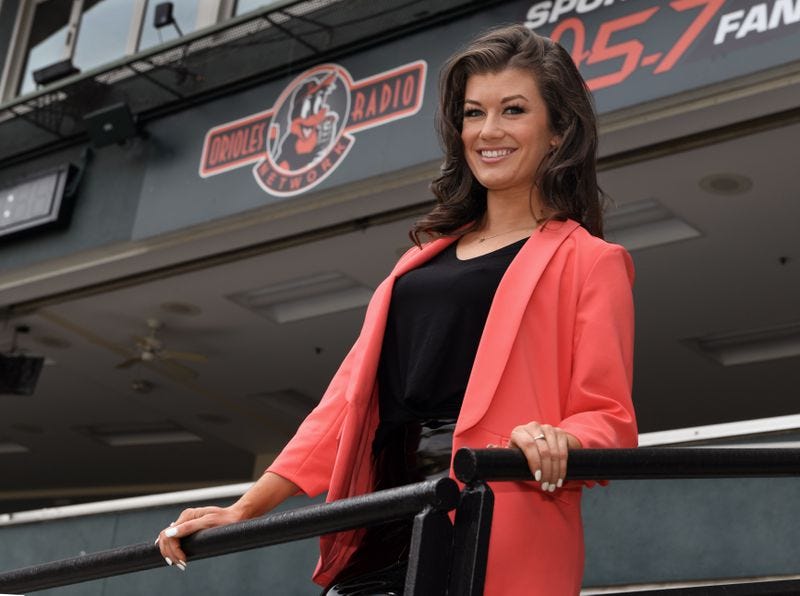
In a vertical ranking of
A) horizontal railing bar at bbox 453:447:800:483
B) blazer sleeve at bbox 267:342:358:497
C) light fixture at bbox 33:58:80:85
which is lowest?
horizontal railing bar at bbox 453:447:800:483

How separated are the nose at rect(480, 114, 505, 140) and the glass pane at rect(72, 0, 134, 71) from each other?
846cm

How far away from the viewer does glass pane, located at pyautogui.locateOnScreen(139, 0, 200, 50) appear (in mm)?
9531

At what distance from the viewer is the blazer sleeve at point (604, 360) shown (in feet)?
5.47

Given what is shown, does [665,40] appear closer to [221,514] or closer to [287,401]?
[221,514]

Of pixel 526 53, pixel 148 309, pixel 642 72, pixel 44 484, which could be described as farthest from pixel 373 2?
pixel 44 484

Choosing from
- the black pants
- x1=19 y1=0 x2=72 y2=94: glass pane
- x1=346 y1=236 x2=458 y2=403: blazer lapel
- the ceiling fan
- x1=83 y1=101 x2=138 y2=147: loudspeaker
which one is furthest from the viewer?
x1=19 y1=0 x2=72 y2=94: glass pane

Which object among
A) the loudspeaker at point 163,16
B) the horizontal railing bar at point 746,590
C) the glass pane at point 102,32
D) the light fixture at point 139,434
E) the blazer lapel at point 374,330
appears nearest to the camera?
the horizontal railing bar at point 746,590

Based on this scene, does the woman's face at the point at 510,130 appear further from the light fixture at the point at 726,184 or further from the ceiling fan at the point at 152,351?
the ceiling fan at the point at 152,351

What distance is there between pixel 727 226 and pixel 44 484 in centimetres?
1135

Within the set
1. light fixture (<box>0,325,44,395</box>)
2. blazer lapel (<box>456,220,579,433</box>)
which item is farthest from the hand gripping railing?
light fixture (<box>0,325,44,395</box>)

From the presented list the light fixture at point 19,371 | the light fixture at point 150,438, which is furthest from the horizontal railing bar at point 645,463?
the light fixture at point 150,438

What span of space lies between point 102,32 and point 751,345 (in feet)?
18.2

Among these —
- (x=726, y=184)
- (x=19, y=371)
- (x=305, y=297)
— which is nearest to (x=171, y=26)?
(x=305, y=297)

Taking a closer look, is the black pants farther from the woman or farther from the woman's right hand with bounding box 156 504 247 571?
the woman's right hand with bounding box 156 504 247 571
